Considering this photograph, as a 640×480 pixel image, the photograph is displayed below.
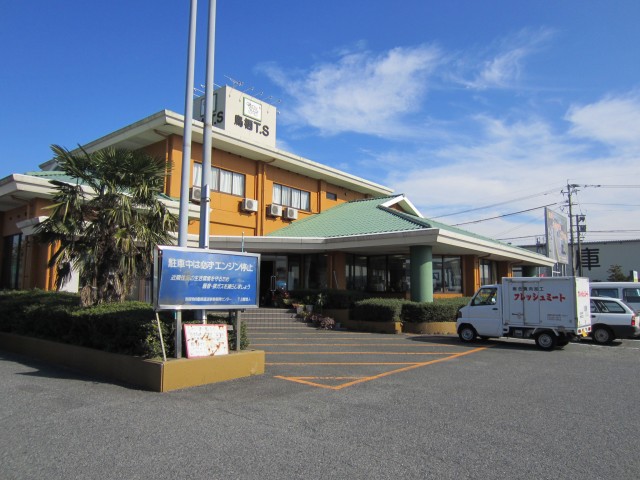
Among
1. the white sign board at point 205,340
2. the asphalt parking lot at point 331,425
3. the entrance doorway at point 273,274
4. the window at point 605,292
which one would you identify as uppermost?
the entrance doorway at point 273,274

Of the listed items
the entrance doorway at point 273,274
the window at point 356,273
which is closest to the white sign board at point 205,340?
the entrance doorway at point 273,274

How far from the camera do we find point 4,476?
14.0ft

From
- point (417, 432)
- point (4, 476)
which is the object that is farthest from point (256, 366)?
point (4, 476)

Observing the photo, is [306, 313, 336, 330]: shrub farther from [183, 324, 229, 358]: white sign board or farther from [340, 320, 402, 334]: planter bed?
[183, 324, 229, 358]: white sign board

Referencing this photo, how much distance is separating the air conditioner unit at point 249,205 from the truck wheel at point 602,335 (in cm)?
1488

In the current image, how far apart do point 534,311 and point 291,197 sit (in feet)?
47.1

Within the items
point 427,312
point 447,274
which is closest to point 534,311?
point 427,312

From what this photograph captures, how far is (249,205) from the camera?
2192 centimetres

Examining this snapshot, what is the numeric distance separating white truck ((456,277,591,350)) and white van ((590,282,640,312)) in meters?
6.99

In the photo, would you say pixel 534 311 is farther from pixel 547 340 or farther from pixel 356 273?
pixel 356 273

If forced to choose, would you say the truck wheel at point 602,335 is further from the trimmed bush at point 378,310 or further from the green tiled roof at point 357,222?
the trimmed bush at point 378,310

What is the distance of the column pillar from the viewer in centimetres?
1844

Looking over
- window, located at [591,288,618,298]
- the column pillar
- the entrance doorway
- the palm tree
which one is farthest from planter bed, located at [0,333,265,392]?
window, located at [591,288,618,298]

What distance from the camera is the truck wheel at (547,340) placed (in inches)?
536
